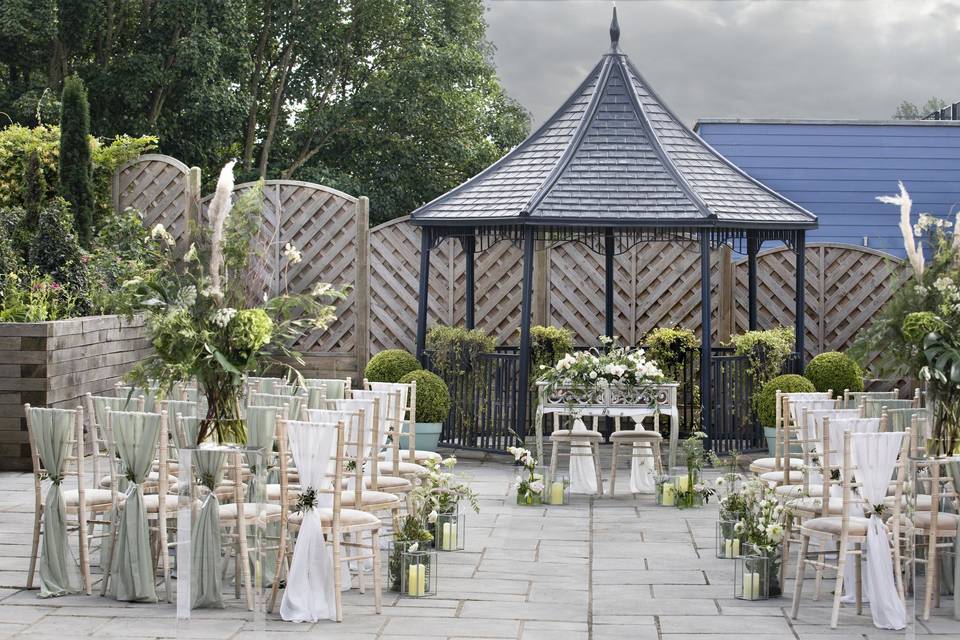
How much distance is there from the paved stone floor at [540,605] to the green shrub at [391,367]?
307 cm

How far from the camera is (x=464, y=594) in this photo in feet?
19.3

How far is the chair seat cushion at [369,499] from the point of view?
6.01m

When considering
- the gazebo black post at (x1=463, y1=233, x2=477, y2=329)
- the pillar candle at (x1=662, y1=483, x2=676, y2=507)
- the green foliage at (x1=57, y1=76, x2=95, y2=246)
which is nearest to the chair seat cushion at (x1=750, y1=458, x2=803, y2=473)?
the pillar candle at (x1=662, y1=483, x2=676, y2=507)

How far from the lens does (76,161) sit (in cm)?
1250

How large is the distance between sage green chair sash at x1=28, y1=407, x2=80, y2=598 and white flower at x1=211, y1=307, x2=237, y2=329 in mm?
800

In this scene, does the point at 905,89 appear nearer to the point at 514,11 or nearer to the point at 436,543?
the point at 514,11

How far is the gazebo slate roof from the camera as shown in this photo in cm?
1017

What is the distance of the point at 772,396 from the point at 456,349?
2.63 meters

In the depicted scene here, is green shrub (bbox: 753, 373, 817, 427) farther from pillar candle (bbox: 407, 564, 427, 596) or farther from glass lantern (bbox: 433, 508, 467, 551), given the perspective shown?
pillar candle (bbox: 407, 564, 427, 596)

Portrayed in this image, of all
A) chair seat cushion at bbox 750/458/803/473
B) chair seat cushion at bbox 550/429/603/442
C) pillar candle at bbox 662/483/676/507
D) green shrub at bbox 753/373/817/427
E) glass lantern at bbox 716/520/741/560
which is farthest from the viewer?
green shrub at bbox 753/373/817/427

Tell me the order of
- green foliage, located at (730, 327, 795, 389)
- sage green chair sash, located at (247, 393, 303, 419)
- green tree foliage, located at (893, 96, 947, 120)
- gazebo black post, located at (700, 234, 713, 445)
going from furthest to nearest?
green tree foliage, located at (893, 96, 947, 120) < green foliage, located at (730, 327, 795, 389) < gazebo black post, located at (700, 234, 713, 445) < sage green chair sash, located at (247, 393, 303, 419)

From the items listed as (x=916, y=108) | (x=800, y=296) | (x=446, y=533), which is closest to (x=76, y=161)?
(x=800, y=296)

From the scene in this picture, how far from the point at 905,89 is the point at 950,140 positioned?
20.2 metres

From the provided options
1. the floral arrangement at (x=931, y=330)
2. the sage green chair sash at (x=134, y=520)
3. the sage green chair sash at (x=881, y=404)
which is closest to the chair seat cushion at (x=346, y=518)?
the sage green chair sash at (x=134, y=520)
